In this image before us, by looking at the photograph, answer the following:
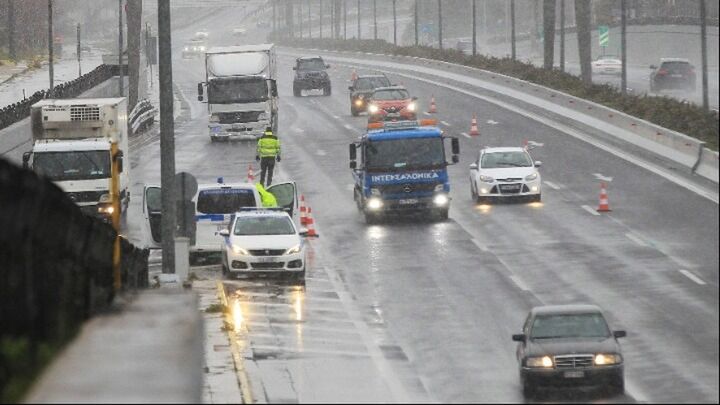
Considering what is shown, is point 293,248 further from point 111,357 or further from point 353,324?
point 111,357

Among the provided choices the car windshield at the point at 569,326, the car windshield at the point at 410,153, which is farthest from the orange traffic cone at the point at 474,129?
the car windshield at the point at 569,326

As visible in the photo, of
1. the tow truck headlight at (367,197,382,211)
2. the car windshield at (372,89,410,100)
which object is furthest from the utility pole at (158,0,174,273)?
the car windshield at (372,89,410,100)

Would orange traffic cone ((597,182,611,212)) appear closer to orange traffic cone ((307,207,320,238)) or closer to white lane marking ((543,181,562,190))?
white lane marking ((543,181,562,190))

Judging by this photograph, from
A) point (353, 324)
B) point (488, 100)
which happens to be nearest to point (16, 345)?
point (353, 324)

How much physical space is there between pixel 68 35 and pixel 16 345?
184 metres

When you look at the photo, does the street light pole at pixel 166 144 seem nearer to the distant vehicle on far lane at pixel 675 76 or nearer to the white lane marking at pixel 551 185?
the white lane marking at pixel 551 185

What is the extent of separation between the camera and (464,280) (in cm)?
3434

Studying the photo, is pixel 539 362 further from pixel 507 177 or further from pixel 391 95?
pixel 391 95

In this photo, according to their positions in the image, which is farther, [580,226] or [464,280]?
[580,226]

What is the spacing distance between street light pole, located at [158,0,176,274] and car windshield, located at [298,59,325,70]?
2371 inches

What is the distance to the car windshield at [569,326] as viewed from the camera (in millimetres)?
24219

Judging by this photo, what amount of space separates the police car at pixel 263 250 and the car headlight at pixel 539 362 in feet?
37.0

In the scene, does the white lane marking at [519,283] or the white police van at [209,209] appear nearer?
the white lane marking at [519,283]

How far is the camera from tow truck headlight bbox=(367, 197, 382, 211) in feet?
140
